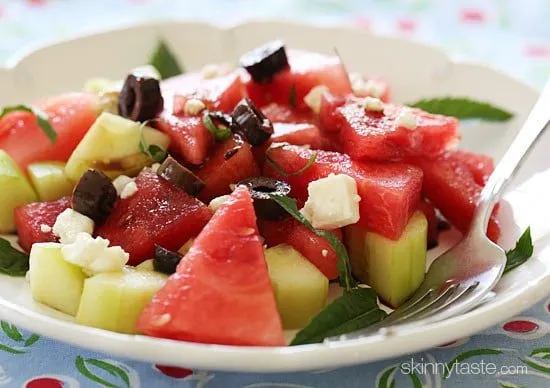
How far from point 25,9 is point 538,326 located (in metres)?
3.25

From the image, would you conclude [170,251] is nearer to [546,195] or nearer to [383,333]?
[383,333]

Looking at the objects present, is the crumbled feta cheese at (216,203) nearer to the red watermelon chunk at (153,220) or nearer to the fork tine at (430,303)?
→ the red watermelon chunk at (153,220)

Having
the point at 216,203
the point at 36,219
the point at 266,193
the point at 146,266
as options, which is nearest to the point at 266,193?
the point at 266,193

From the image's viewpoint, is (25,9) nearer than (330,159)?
No

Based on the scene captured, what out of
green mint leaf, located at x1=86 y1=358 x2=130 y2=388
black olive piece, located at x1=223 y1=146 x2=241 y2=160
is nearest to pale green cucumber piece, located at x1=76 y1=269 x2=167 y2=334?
green mint leaf, located at x1=86 y1=358 x2=130 y2=388

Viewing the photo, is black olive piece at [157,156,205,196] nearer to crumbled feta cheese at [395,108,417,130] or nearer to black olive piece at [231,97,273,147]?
black olive piece at [231,97,273,147]

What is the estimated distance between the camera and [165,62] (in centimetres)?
340

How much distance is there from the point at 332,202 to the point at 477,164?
2.48 feet

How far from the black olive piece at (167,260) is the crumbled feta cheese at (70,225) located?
27cm

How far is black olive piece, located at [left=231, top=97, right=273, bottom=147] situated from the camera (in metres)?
2.42

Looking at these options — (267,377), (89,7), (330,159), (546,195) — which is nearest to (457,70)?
(546,195)

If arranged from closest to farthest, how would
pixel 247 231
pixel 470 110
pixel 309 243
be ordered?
pixel 247 231 < pixel 309 243 < pixel 470 110

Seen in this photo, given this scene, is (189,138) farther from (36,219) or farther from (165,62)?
(165,62)

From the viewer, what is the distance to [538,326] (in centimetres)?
231
